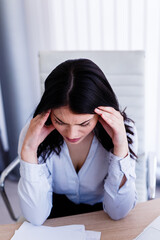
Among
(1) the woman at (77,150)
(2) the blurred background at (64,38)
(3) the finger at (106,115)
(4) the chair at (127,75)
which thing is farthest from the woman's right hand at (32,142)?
(2) the blurred background at (64,38)

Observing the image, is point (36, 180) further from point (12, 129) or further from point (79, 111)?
point (12, 129)

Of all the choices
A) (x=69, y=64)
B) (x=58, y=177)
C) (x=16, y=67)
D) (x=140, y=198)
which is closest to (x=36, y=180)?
(x=58, y=177)

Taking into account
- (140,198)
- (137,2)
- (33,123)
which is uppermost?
(137,2)

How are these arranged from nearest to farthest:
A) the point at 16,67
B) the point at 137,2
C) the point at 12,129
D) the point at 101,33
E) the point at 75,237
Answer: the point at 75,237
the point at 137,2
the point at 101,33
the point at 16,67
the point at 12,129

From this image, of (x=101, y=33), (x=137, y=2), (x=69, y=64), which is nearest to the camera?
(x=69, y=64)

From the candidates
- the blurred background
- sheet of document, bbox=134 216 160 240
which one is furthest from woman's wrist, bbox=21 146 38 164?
the blurred background

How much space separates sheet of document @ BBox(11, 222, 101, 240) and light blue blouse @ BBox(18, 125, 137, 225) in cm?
5

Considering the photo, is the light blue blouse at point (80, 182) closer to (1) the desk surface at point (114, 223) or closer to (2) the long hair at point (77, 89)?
(1) the desk surface at point (114, 223)

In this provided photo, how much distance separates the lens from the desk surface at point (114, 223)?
907 millimetres

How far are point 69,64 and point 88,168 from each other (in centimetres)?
43

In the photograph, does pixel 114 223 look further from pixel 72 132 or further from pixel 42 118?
pixel 42 118

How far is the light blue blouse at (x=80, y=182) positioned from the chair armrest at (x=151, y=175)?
21 centimetres

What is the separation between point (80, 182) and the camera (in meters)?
1.21

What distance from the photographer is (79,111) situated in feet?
3.12
